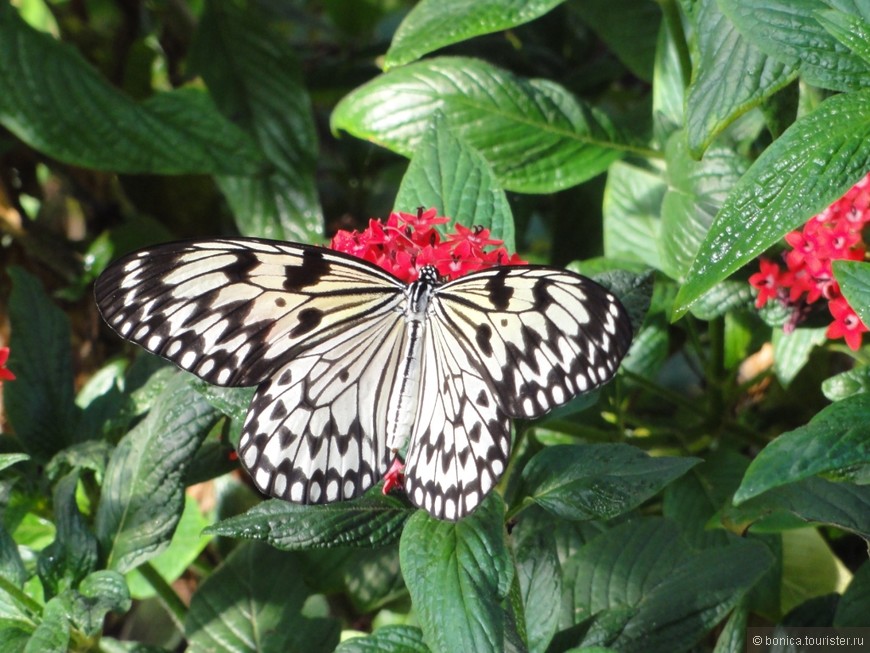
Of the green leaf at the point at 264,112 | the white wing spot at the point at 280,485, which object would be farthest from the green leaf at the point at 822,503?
the green leaf at the point at 264,112

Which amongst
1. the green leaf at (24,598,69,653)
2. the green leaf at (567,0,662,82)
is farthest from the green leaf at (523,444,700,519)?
the green leaf at (567,0,662,82)

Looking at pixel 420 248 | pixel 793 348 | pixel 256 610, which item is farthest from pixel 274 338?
pixel 793 348

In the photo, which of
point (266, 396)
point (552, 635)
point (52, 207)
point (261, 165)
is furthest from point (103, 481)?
point (52, 207)

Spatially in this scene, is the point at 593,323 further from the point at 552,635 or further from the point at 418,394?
the point at 552,635

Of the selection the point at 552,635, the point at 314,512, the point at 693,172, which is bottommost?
the point at 552,635

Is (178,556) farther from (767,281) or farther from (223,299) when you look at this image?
(767,281)
